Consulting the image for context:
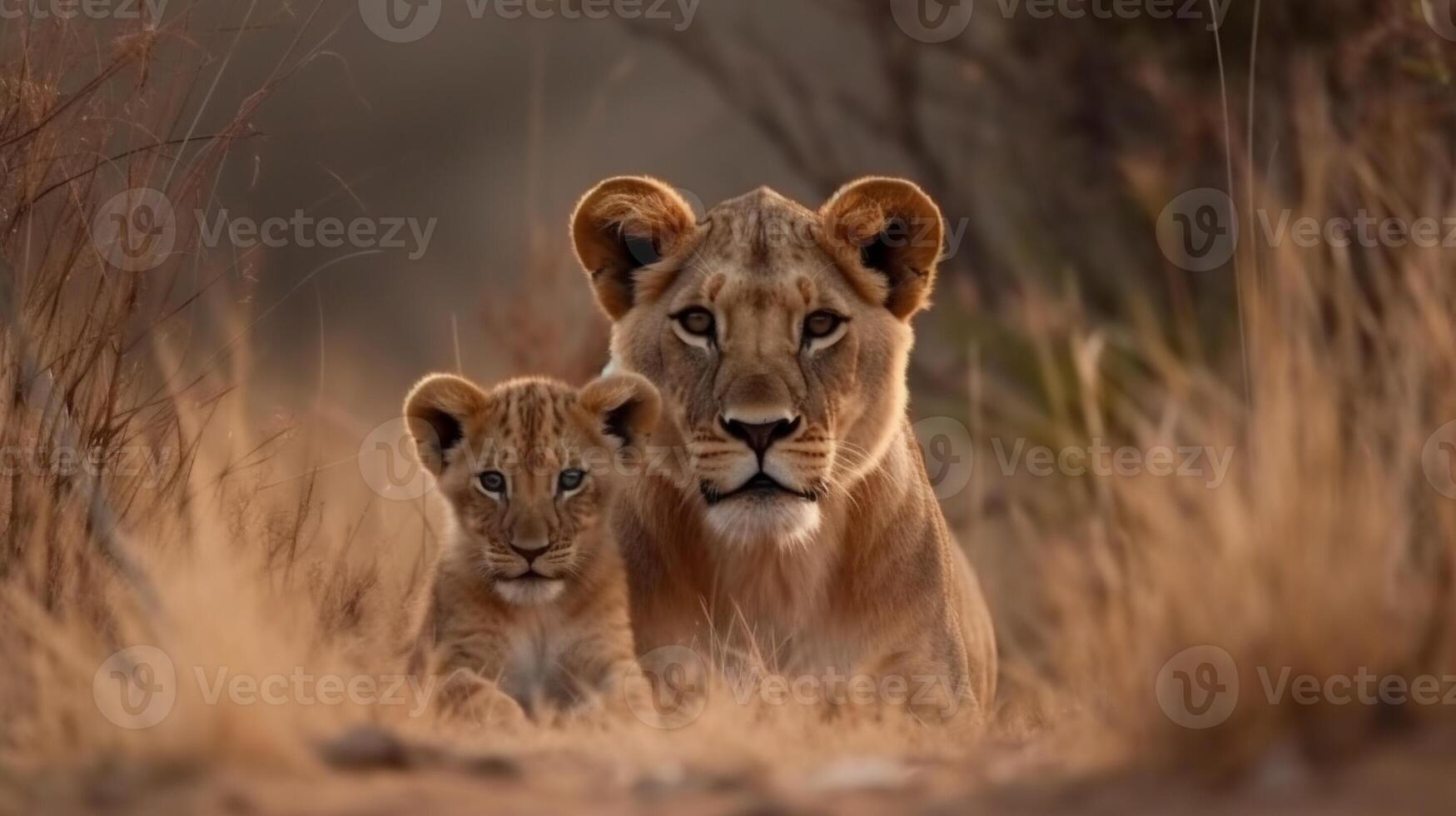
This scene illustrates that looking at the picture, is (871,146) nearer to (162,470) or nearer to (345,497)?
(345,497)

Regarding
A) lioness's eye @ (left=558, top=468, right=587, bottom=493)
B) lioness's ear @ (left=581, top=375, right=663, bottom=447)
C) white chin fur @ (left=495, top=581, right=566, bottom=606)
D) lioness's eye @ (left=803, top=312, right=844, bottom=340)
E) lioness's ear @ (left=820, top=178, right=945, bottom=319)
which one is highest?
lioness's ear @ (left=820, top=178, right=945, bottom=319)

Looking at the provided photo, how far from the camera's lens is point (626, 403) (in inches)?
206

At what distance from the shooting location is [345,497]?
8703mm

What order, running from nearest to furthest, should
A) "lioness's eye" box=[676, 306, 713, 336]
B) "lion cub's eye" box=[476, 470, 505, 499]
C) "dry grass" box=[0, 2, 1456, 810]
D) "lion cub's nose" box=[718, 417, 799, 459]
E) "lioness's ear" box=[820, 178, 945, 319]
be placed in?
"dry grass" box=[0, 2, 1456, 810]
"lion cub's nose" box=[718, 417, 799, 459]
"lion cub's eye" box=[476, 470, 505, 499]
"lioness's eye" box=[676, 306, 713, 336]
"lioness's ear" box=[820, 178, 945, 319]

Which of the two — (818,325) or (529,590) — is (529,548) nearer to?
(529,590)

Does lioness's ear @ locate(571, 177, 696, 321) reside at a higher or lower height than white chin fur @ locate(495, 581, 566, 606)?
higher

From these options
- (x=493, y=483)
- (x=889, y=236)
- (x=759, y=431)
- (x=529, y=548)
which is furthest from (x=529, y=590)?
(x=889, y=236)

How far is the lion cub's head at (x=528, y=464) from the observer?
5.03 m

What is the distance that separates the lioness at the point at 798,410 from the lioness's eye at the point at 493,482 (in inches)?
17.3

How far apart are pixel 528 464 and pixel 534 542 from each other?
8.8 inches

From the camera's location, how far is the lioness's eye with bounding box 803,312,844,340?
17.4 feet

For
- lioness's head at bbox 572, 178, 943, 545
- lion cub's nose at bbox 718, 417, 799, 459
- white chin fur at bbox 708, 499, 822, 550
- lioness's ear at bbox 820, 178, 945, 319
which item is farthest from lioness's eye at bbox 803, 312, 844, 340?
white chin fur at bbox 708, 499, 822, 550

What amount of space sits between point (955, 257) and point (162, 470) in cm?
760

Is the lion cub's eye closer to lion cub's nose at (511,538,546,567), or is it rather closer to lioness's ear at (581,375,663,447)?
lion cub's nose at (511,538,546,567)
